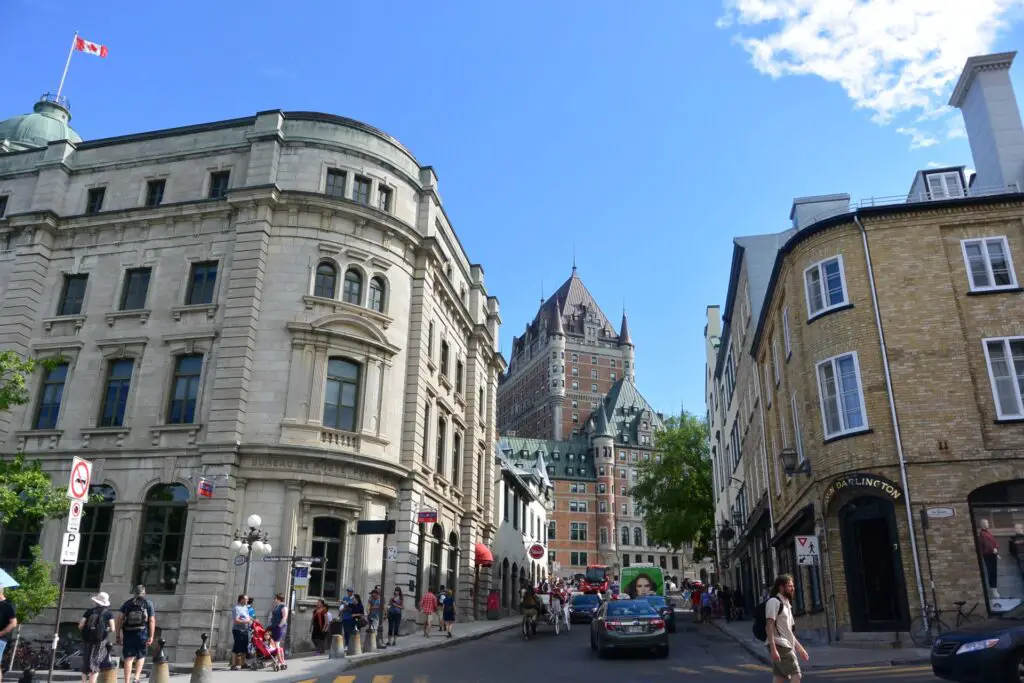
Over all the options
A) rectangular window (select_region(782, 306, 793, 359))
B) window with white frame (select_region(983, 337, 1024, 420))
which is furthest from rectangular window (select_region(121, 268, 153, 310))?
window with white frame (select_region(983, 337, 1024, 420))

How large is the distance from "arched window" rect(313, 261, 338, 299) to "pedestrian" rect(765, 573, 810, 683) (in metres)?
21.0

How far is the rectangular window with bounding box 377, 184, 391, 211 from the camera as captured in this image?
98.0 feet

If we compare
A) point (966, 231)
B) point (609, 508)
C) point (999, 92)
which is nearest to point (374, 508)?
point (966, 231)

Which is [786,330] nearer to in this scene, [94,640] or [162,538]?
[94,640]

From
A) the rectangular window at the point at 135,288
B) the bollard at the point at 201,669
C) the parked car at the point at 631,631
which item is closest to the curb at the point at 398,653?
the bollard at the point at 201,669

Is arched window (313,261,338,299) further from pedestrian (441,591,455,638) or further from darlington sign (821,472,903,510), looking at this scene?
darlington sign (821,472,903,510)

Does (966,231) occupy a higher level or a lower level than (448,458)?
higher

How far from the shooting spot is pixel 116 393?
26812mm

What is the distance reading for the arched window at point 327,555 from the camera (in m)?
24.3

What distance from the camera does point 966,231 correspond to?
65.9 feet

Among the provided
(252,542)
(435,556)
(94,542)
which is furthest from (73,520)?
(435,556)

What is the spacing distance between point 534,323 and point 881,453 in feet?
538

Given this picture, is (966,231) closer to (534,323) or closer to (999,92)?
(999,92)

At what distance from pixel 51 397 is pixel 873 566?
27.4 m
